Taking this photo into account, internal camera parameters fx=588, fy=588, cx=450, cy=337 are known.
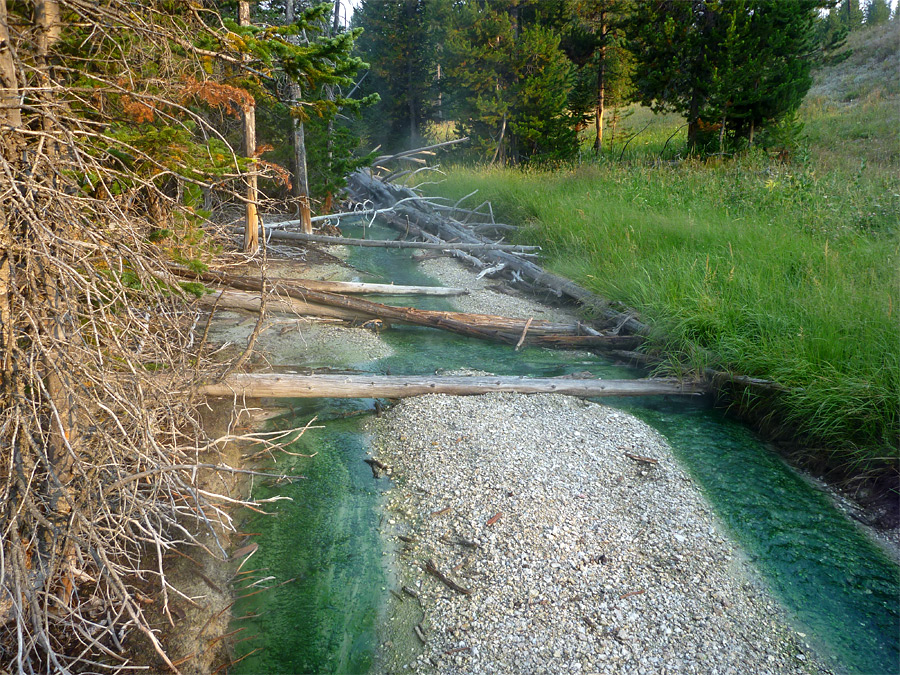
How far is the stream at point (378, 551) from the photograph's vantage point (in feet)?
11.2

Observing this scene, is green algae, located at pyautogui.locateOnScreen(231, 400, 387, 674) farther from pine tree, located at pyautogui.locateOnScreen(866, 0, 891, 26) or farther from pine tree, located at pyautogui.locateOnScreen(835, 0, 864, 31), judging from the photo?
pine tree, located at pyautogui.locateOnScreen(866, 0, 891, 26)

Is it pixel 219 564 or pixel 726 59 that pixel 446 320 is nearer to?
pixel 219 564

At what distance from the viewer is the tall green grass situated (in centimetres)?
512

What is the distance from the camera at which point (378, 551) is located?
4125 millimetres

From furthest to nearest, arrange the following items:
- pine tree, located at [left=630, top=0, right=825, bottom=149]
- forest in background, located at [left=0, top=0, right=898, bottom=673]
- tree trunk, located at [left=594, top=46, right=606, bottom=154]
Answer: tree trunk, located at [left=594, top=46, right=606, bottom=154] → pine tree, located at [left=630, top=0, right=825, bottom=149] → forest in background, located at [left=0, top=0, right=898, bottom=673]

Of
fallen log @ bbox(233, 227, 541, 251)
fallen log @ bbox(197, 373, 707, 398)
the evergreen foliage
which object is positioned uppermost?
the evergreen foliage

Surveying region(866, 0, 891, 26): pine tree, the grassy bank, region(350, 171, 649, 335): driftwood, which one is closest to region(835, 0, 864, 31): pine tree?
region(866, 0, 891, 26): pine tree

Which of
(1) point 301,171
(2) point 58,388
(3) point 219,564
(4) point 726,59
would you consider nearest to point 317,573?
(3) point 219,564

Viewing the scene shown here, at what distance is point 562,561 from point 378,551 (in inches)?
49.9

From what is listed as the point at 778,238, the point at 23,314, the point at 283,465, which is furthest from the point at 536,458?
the point at 778,238

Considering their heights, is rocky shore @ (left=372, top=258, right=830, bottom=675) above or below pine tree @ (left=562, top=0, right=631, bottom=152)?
below

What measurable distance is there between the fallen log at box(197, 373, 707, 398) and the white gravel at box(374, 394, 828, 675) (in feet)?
2.09

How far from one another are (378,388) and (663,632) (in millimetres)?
3593

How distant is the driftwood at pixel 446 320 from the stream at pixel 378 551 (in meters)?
1.50
